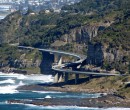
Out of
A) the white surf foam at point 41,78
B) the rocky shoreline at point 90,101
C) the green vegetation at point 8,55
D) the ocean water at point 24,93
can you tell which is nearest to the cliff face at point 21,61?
the green vegetation at point 8,55

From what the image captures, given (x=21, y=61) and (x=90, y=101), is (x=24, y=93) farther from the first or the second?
(x=21, y=61)

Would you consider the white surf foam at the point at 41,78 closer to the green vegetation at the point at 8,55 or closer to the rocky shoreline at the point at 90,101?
the green vegetation at the point at 8,55

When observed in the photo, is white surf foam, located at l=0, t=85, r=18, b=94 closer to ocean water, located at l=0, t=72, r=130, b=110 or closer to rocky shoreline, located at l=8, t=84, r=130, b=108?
ocean water, located at l=0, t=72, r=130, b=110

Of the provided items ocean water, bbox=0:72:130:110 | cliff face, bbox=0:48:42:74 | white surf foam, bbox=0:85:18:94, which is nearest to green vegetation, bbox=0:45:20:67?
cliff face, bbox=0:48:42:74

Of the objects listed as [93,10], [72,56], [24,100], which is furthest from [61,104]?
[93,10]

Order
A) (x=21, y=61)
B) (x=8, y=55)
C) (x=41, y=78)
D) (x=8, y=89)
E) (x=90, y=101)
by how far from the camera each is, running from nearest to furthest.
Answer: (x=90, y=101) → (x=8, y=89) → (x=41, y=78) → (x=21, y=61) → (x=8, y=55)

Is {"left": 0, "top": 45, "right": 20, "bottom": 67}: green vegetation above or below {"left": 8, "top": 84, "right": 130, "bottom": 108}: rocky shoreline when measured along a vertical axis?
above

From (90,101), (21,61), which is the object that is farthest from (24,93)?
(21,61)

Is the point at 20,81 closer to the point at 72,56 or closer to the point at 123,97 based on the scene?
the point at 72,56
